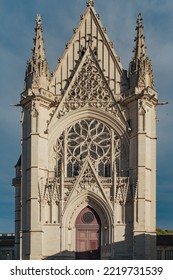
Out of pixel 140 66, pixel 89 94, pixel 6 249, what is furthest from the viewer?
pixel 6 249

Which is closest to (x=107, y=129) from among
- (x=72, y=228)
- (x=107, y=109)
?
(x=107, y=109)

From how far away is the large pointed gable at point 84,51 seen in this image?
37125 mm

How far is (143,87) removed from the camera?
116ft

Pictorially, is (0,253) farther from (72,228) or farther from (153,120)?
(153,120)

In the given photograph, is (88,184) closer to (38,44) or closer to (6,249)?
(38,44)

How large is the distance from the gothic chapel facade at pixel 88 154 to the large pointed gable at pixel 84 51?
2.5 inches

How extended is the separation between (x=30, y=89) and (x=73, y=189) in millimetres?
6697

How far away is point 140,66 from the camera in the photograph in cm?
3594

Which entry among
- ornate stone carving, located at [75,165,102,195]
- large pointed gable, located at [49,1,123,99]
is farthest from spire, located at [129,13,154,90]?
ornate stone carving, located at [75,165,102,195]

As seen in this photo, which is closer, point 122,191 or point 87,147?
point 122,191

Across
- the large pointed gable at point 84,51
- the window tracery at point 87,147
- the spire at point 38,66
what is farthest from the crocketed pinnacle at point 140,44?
the spire at point 38,66

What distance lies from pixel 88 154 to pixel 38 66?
252 inches

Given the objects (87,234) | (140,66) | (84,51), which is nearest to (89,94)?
(84,51)

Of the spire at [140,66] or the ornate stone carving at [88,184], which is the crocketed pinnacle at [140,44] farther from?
the ornate stone carving at [88,184]
